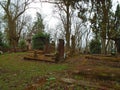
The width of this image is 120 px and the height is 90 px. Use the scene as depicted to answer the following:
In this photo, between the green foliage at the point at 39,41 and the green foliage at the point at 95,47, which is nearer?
the green foliage at the point at 39,41

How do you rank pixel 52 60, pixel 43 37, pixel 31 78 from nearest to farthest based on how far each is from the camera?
1. pixel 31 78
2. pixel 52 60
3. pixel 43 37

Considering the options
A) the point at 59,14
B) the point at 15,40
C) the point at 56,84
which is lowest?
the point at 56,84

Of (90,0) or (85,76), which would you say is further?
(90,0)

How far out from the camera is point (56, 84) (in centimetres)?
847

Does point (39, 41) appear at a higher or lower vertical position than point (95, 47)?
higher

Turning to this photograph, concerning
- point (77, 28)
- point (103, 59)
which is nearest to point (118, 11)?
point (103, 59)

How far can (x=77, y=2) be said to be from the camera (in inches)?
742

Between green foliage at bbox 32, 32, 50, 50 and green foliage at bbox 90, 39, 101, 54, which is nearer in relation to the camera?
green foliage at bbox 32, 32, 50, 50

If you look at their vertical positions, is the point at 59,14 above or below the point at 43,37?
above

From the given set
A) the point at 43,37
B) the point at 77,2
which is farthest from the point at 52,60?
the point at 43,37

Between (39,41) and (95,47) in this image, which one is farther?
(95,47)

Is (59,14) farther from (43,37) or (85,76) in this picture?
(85,76)

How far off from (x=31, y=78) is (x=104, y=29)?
11.4 metres

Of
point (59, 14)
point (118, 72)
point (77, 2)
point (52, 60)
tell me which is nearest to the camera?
point (118, 72)
